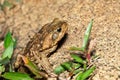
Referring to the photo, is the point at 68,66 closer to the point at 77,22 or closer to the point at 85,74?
the point at 85,74

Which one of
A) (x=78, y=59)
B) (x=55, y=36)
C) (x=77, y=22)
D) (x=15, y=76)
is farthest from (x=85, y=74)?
(x=77, y=22)

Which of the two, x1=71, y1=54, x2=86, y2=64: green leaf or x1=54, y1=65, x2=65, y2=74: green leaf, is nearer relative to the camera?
x1=71, y1=54, x2=86, y2=64: green leaf

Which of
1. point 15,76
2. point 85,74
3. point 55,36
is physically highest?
point 55,36

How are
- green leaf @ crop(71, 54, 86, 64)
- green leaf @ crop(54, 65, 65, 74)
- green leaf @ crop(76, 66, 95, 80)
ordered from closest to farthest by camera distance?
green leaf @ crop(76, 66, 95, 80) < green leaf @ crop(71, 54, 86, 64) < green leaf @ crop(54, 65, 65, 74)

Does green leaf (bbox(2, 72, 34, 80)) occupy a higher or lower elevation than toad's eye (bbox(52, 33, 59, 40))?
lower

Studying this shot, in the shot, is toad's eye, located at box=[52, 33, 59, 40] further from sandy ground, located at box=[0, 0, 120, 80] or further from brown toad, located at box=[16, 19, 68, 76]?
sandy ground, located at box=[0, 0, 120, 80]

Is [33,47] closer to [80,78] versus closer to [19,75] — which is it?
[19,75]

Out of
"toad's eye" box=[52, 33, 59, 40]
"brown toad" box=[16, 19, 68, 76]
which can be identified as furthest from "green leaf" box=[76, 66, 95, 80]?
"toad's eye" box=[52, 33, 59, 40]

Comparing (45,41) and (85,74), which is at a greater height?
(45,41)

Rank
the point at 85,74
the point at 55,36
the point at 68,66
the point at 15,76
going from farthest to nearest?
the point at 55,36
the point at 68,66
the point at 15,76
the point at 85,74
